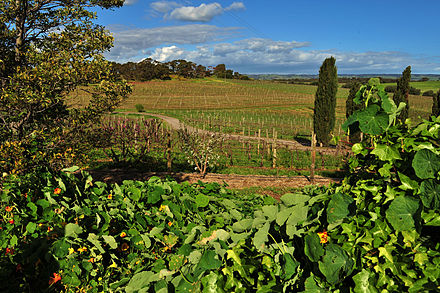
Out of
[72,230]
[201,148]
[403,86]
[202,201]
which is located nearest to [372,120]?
[202,201]

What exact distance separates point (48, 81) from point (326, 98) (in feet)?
67.3

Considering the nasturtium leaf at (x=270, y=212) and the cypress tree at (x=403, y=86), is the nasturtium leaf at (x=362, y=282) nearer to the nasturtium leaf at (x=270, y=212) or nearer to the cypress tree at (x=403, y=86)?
the nasturtium leaf at (x=270, y=212)

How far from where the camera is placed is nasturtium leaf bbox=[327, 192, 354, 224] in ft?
5.90

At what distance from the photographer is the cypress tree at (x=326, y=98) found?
22.6 metres

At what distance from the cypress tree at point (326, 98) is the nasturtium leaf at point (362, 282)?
22543 millimetres

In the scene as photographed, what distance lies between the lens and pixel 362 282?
1.66m

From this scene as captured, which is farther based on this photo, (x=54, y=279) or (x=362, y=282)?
(x=54, y=279)

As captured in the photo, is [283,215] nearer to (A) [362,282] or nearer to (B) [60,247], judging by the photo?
(A) [362,282]

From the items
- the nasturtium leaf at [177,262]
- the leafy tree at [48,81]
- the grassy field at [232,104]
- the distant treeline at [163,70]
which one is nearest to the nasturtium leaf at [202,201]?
the nasturtium leaf at [177,262]

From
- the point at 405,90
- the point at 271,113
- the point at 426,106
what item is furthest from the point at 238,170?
the point at 426,106

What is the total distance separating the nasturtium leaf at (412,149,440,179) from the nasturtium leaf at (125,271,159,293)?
1.99m

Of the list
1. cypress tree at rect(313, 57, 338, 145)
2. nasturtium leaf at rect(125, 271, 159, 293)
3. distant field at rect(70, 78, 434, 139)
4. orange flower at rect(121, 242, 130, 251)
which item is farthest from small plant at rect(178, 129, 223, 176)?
distant field at rect(70, 78, 434, 139)

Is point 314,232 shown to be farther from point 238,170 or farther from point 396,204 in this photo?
point 238,170

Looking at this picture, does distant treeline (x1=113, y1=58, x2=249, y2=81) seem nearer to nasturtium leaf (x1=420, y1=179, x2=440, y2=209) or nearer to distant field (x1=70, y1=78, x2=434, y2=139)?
distant field (x1=70, y1=78, x2=434, y2=139)
